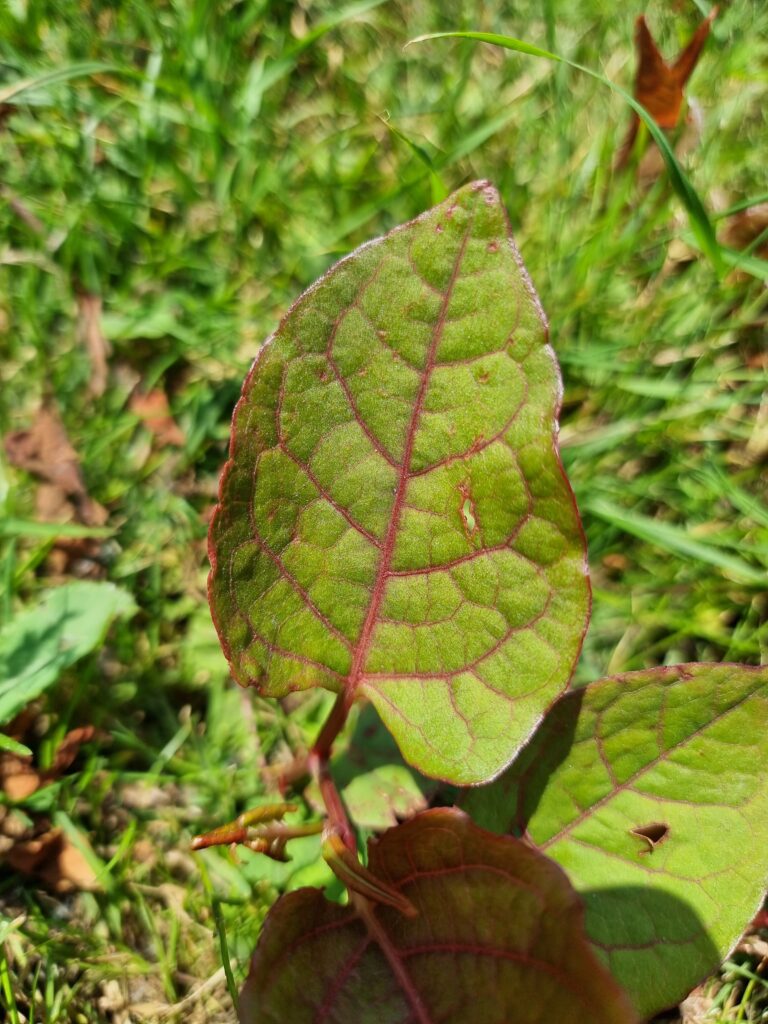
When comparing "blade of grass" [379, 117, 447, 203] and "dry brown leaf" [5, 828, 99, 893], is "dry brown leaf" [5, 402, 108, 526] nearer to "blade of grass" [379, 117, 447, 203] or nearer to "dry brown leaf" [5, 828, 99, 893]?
"dry brown leaf" [5, 828, 99, 893]

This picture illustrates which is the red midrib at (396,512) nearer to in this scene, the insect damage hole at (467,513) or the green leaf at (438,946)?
the insect damage hole at (467,513)

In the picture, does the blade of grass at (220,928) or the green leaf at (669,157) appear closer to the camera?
the blade of grass at (220,928)

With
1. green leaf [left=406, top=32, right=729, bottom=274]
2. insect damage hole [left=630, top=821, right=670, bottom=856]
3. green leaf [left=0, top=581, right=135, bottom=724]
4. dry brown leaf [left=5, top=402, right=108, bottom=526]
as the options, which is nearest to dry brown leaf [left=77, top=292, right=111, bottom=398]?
dry brown leaf [left=5, top=402, right=108, bottom=526]

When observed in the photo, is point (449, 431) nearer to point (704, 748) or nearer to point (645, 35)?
point (704, 748)

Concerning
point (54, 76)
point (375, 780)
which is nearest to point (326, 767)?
point (375, 780)

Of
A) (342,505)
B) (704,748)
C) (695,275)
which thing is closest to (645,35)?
(695,275)

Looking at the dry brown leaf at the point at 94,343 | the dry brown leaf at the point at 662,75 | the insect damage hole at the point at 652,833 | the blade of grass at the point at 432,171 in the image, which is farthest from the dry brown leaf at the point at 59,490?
the dry brown leaf at the point at 662,75

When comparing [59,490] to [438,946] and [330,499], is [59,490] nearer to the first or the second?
[330,499]
